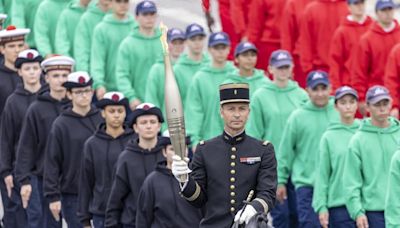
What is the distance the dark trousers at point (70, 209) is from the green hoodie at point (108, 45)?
9.71 feet

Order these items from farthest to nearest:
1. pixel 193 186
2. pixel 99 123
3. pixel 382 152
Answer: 1. pixel 99 123
2. pixel 382 152
3. pixel 193 186

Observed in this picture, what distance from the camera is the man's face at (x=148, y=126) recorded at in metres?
18.8

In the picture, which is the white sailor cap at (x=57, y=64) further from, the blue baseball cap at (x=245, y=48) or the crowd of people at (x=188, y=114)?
the blue baseball cap at (x=245, y=48)

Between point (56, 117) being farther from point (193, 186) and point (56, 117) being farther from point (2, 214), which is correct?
point (193, 186)

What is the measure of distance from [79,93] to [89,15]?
3.74m

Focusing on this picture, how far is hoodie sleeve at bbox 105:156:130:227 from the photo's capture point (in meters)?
18.8

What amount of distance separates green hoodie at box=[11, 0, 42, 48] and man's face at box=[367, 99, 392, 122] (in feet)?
26.0

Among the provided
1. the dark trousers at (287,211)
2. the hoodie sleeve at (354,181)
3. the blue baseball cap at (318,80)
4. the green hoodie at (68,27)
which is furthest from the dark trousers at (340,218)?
the green hoodie at (68,27)

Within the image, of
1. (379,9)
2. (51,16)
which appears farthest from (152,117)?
(51,16)

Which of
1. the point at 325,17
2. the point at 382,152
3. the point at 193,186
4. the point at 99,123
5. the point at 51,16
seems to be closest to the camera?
the point at 193,186

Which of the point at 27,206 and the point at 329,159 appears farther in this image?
the point at 27,206

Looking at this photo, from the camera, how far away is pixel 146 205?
18031mm

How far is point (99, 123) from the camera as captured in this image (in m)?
20.1

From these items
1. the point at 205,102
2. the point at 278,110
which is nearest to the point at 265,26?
the point at 205,102
